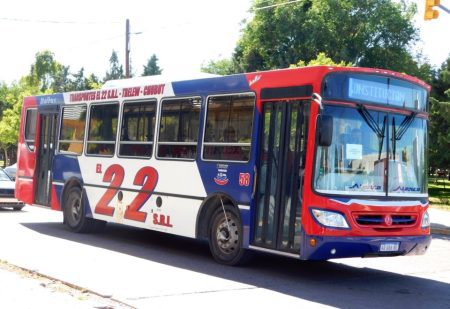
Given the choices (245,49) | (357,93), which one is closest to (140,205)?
(357,93)

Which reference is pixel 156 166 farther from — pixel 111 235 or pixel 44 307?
pixel 44 307

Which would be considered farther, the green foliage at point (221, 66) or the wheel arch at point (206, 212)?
the green foliage at point (221, 66)

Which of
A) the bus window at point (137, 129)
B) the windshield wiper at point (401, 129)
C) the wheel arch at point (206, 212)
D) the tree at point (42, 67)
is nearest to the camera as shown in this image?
the windshield wiper at point (401, 129)

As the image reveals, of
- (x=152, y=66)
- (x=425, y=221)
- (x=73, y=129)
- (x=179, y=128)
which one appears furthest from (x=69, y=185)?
(x=152, y=66)

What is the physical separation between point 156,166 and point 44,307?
529 cm

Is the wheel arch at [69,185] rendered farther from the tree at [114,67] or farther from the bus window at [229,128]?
the tree at [114,67]

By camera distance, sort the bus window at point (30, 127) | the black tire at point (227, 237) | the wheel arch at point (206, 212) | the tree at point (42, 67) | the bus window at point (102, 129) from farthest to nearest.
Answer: the tree at point (42, 67) → the bus window at point (30, 127) → the bus window at point (102, 129) → the wheel arch at point (206, 212) → the black tire at point (227, 237)

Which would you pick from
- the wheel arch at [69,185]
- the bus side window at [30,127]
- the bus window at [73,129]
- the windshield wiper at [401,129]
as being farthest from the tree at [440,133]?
the windshield wiper at [401,129]

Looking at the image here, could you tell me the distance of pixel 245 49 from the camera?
5528cm

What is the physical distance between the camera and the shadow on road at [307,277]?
8.43 m

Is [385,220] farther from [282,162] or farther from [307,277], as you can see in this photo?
[282,162]

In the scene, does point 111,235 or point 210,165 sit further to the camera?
point 111,235

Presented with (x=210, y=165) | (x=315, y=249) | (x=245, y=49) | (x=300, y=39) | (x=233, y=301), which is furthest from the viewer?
(x=245, y=49)

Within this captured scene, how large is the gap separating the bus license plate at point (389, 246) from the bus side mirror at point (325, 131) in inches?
65.9
